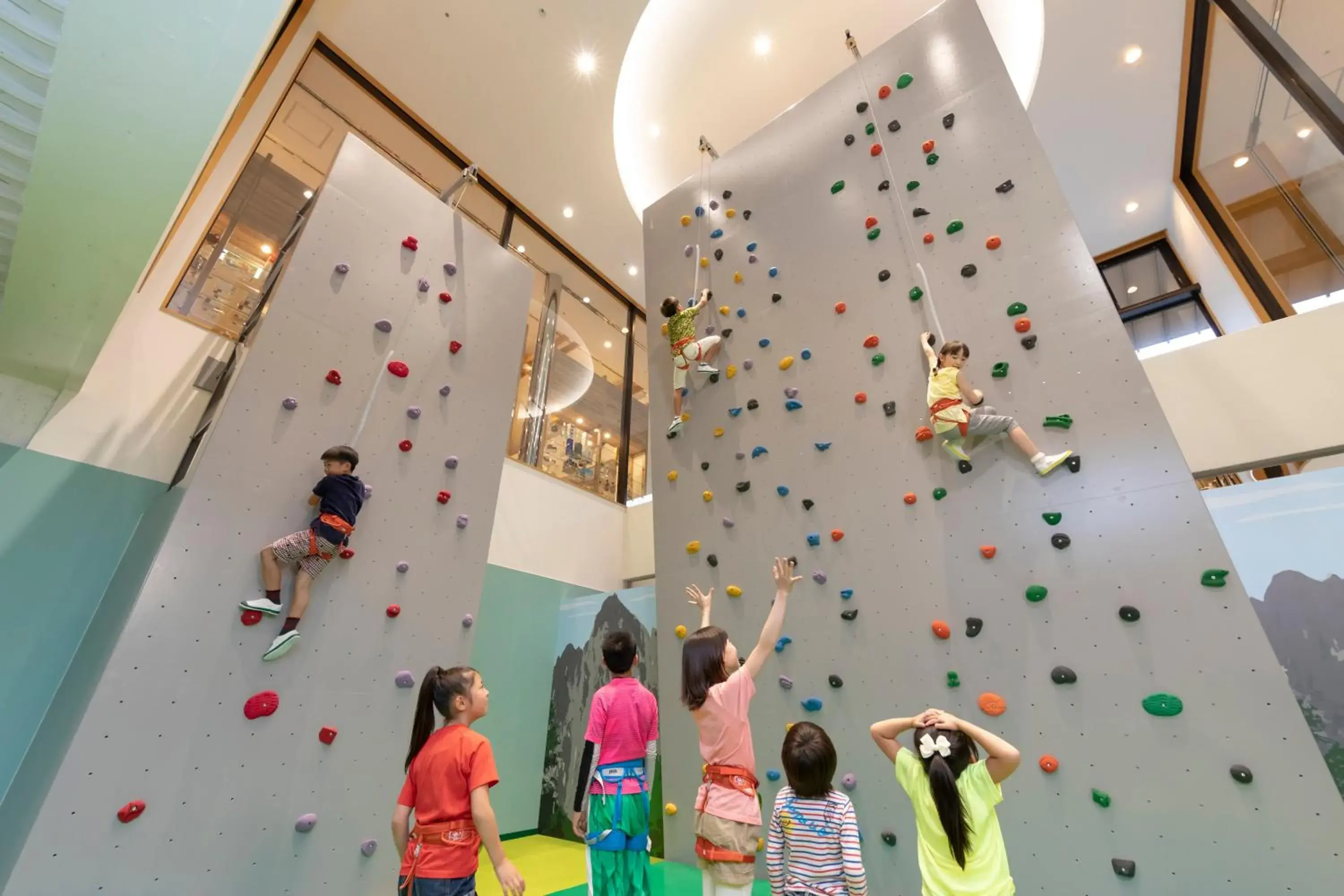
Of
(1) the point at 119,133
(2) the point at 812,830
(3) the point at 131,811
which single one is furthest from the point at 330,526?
(2) the point at 812,830

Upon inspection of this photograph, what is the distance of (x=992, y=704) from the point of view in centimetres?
229

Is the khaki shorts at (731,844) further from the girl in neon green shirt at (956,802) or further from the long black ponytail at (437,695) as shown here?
the long black ponytail at (437,695)

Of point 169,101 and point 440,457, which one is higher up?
point 169,101

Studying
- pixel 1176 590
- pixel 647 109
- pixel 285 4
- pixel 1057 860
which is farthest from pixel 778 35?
pixel 1057 860

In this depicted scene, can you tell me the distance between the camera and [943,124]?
3.32m

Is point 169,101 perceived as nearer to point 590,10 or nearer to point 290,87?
point 290,87

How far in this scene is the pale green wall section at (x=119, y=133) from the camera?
196 cm

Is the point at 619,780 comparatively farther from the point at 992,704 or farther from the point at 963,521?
the point at 963,521

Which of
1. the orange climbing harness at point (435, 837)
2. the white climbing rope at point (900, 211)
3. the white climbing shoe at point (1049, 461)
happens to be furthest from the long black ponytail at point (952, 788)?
the white climbing rope at point (900, 211)

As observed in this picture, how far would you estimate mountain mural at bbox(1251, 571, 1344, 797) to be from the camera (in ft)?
8.12

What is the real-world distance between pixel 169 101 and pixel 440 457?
5.93ft

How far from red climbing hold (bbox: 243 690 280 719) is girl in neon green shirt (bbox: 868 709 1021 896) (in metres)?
2.31

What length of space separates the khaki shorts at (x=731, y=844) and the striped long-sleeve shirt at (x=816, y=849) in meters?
0.07

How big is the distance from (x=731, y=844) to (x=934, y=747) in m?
0.61
